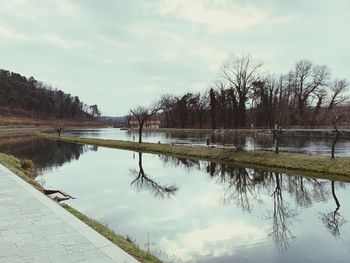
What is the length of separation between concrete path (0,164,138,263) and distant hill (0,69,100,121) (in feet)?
395

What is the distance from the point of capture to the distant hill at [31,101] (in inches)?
4766

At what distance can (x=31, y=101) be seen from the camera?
5010 inches

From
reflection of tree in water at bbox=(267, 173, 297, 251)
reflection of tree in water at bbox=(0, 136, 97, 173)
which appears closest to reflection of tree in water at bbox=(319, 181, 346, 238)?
reflection of tree in water at bbox=(267, 173, 297, 251)

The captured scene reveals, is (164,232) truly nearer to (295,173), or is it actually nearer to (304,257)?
(304,257)

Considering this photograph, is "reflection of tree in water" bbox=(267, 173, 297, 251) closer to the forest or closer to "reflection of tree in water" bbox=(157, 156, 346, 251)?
"reflection of tree in water" bbox=(157, 156, 346, 251)

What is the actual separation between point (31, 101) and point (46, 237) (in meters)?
131

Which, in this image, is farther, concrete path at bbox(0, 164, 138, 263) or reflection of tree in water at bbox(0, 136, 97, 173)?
reflection of tree in water at bbox(0, 136, 97, 173)

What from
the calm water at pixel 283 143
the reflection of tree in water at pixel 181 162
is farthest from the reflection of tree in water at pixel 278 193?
the calm water at pixel 283 143

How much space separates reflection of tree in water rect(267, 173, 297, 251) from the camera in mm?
8938

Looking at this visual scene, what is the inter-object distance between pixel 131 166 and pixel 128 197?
10.1 meters

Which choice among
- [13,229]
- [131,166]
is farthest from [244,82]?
[13,229]

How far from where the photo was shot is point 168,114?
102 m

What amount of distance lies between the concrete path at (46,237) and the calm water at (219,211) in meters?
1.90

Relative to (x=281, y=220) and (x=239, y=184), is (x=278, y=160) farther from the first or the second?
(x=281, y=220)
